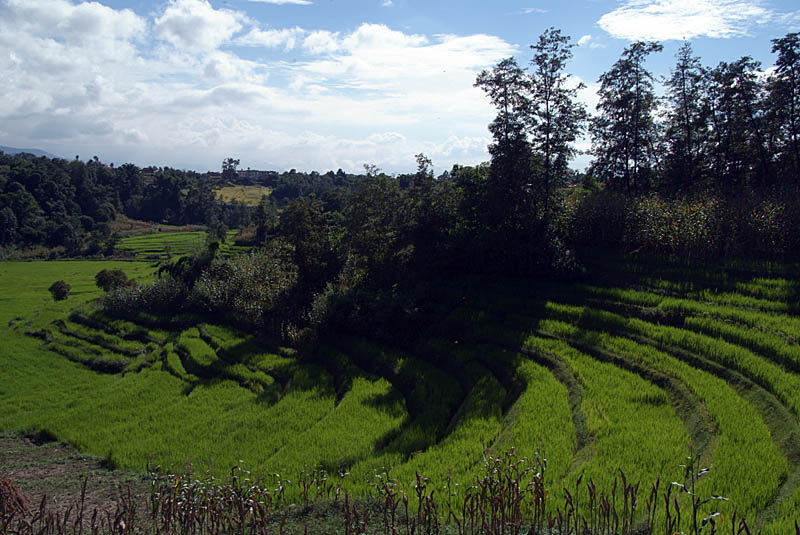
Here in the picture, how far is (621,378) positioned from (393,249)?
11.2 metres

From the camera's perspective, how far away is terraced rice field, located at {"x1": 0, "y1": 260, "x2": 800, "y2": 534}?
308 inches

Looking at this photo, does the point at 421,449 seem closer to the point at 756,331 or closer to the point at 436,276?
the point at 756,331

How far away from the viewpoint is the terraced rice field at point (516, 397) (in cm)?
→ 783

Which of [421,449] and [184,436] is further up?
[421,449]

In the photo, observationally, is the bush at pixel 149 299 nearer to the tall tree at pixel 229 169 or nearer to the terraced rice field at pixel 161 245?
the terraced rice field at pixel 161 245

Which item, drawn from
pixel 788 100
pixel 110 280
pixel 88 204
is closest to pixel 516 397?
pixel 788 100

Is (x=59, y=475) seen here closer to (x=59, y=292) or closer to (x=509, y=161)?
(x=509, y=161)

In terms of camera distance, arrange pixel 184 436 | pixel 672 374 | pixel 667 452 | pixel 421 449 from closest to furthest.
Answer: pixel 667 452 → pixel 421 449 → pixel 672 374 → pixel 184 436

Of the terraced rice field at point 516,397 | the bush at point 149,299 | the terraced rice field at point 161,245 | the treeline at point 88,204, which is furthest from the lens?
the treeline at point 88,204

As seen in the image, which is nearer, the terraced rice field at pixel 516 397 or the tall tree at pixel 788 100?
the terraced rice field at pixel 516 397

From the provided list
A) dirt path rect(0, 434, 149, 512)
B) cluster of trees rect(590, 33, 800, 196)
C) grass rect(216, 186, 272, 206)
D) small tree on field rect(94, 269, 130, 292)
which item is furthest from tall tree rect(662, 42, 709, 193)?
grass rect(216, 186, 272, 206)

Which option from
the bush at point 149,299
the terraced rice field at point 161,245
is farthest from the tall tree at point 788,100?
the terraced rice field at point 161,245

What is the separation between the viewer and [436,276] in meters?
20.0

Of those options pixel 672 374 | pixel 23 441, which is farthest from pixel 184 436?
pixel 672 374
